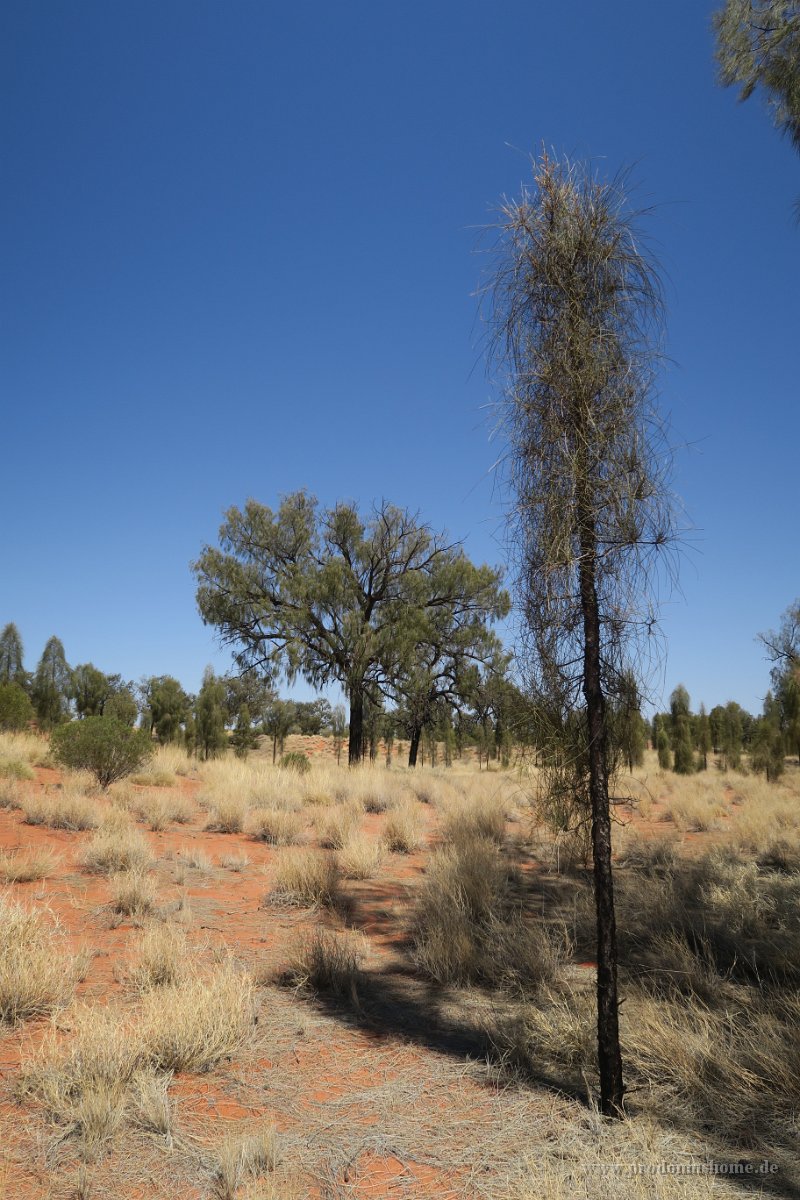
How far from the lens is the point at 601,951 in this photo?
14.2 ft

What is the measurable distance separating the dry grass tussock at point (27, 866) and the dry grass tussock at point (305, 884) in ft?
8.43

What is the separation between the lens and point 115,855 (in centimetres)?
894

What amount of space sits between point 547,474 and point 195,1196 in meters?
4.28

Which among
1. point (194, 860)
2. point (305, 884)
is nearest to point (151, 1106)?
point (305, 884)

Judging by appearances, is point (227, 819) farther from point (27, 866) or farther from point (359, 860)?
point (27, 866)

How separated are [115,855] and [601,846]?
6.82 meters

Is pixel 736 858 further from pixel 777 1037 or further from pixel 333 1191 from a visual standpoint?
pixel 333 1191

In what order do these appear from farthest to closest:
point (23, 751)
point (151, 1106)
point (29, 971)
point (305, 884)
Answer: point (23, 751) → point (305, 884) → point (29, 971) → point (151, 1106)

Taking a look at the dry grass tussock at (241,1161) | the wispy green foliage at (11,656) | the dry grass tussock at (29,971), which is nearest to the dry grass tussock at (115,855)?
the dry grass tussock at (29,971)

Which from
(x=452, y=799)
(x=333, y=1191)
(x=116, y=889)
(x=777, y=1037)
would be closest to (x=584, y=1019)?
(x=777, y=1037)

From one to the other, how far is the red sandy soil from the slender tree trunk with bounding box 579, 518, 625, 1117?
44 centimetres

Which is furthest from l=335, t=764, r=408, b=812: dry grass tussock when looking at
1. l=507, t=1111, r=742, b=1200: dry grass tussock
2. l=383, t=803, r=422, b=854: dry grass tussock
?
l=507, t=1111, r=742, b=1200: dry grass tussock

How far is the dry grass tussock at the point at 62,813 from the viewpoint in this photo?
10883 millimetres

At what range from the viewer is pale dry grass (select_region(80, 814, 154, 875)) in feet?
29.1
